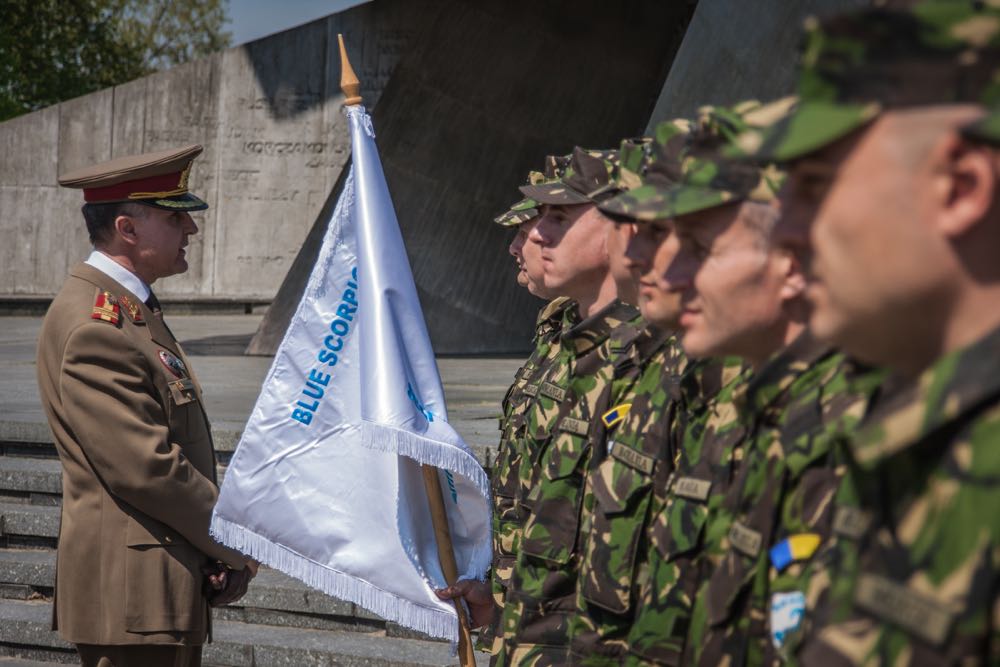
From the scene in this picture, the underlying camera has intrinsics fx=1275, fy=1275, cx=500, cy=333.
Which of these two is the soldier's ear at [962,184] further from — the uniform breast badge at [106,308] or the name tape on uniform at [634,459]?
the uniform breast badge at [106,308]

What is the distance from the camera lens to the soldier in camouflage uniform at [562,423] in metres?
3.05

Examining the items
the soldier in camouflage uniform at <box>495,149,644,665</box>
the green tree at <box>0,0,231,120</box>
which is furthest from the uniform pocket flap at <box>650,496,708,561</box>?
the green tree at <box>0,0,231,120</box>

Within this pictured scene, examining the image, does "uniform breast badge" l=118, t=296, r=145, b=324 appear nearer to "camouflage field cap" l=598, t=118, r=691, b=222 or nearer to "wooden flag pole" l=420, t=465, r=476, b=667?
"wooden flag pole" l=420, t=465, r=476, b=667

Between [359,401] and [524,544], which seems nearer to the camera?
[524,544]

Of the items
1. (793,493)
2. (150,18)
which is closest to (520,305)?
(793,493)

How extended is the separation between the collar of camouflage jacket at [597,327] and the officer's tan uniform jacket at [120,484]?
1126 millimetres

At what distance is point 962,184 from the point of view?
3.59 feet

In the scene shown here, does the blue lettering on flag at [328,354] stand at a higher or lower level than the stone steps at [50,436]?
higher

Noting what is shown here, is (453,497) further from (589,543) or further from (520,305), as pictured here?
(520,305)

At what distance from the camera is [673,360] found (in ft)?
9.15

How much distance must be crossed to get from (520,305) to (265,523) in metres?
9.28

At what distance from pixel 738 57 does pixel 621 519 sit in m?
6.70

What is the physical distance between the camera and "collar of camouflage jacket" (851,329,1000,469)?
1111 mm

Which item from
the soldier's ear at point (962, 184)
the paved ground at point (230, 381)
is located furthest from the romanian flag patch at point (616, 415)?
the paved ground at point (230, 381)
